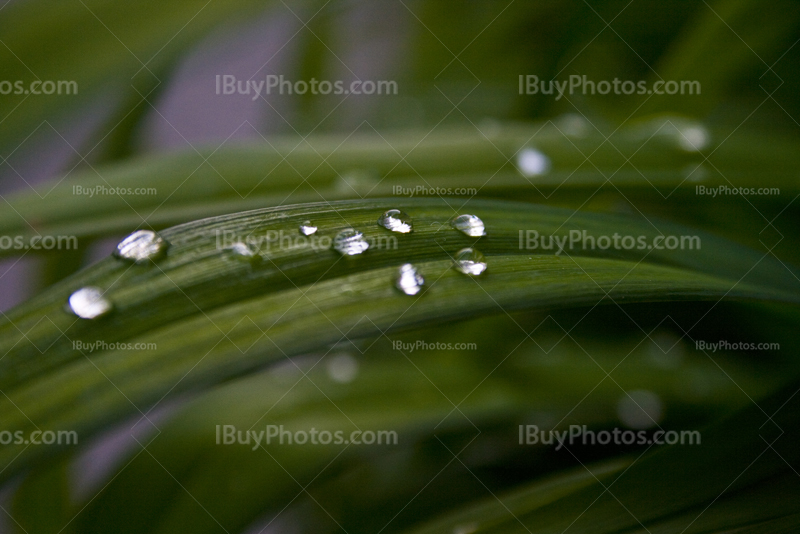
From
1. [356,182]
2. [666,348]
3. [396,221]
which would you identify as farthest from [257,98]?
[666,348]

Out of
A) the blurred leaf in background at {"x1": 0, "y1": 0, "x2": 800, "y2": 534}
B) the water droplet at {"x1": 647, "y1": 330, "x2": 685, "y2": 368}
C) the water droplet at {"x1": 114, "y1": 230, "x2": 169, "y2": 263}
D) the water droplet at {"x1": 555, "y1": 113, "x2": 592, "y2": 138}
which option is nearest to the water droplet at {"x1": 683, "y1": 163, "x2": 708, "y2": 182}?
the blurred leaf in background at {"x1": 0, "y1": 0, "x2": 800, "y2": 534}

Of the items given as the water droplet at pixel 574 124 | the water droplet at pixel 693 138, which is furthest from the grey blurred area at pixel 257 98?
the water droplet at pixel 693 138

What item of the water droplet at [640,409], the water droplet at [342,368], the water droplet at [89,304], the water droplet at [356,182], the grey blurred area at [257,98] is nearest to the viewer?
the water droplet at [89,304]

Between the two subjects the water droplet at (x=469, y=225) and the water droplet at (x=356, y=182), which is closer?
the water droplet at (x=469, y=225)

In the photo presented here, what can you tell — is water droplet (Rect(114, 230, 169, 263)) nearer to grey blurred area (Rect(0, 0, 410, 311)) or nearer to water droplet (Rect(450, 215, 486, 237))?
water droplet (Rect(450, 215, 486, 237))

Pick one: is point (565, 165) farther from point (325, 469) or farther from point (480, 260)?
point (325, 469)

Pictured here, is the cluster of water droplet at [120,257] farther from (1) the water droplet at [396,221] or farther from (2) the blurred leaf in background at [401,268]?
(1) the water droplet at [396,221]

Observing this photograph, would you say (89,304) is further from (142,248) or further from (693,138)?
(693,138)
